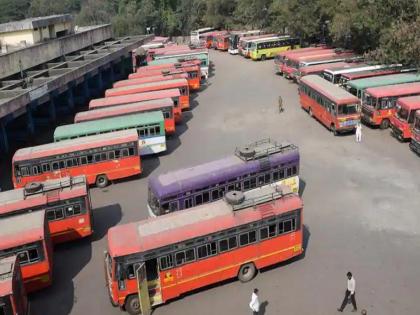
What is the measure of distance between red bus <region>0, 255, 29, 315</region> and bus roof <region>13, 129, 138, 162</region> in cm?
923

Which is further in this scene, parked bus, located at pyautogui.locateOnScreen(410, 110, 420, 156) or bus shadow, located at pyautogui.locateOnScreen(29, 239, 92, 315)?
parked bus, located at pyautogui.locateOnScreen(410, 110, 420, 156)

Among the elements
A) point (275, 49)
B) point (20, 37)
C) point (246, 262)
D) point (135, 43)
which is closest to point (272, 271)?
point (246, 262)

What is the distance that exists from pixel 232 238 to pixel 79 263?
20.8 ft

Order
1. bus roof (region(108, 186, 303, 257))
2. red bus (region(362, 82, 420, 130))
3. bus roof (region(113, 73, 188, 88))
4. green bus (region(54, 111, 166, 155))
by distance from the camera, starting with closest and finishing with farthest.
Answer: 1. bus roof (region(108, 186, 303, 257))
2. green bus (region(54, 111, 166, 155))
3. red bus (region(362, 82, 420, 130))
4. bus roof (region(113, 73, 188, 88))

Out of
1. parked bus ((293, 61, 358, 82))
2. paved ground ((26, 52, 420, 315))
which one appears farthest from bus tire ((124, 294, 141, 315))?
parked bus ((293, 61, 358, 82))

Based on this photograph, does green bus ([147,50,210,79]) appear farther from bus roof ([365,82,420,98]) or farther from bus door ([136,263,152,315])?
bus door ([136,263,152,315])

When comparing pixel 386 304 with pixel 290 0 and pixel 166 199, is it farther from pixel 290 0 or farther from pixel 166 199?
pixel 290 0

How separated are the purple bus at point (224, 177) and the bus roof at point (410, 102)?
32.1 ft

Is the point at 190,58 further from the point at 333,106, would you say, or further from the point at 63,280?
the point at 63,280

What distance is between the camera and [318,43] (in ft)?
192

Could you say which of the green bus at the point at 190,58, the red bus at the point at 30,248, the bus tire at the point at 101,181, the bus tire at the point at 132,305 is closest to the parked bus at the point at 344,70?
the green bus at the point at 190,58

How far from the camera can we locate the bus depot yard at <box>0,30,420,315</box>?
14.8 meters

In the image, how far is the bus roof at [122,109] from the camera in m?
28.7

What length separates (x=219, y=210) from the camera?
15648mm
